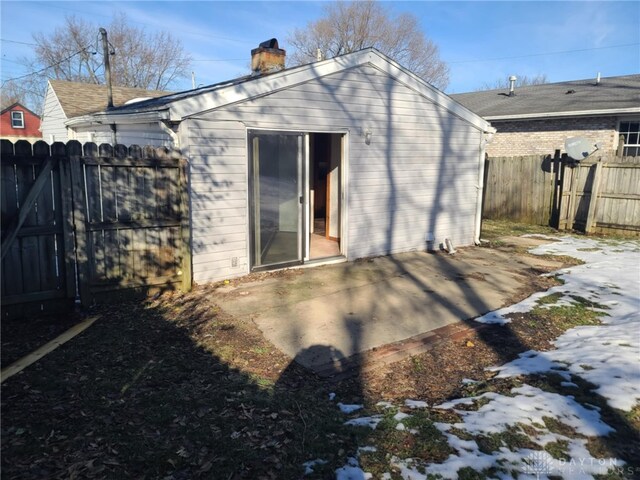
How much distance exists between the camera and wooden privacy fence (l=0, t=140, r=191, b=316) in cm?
521

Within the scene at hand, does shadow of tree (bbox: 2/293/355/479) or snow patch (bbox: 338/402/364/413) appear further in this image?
snow patch (bbox: 338/402/364/413)

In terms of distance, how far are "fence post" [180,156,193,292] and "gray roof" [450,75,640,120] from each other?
1399cm

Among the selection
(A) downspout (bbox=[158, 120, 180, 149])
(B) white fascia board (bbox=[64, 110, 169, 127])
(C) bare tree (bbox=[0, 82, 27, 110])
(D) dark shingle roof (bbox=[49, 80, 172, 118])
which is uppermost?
(C) bare tree (bbox=[0, 82, 27, 110])

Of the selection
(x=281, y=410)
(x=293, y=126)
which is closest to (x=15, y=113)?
(x=293, y=126)

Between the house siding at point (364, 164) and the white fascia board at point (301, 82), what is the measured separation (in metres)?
0.11

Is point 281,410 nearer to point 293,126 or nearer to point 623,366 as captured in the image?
point 623,366

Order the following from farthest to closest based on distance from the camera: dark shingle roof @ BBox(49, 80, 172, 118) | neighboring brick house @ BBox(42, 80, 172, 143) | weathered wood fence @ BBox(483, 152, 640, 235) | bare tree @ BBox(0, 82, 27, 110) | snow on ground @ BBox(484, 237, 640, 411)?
bare tree @ BBox(0, 82, 27, 110) < neighboring brick house @ BBox(42, 80, 172, 143) < dark shingle roof @ BBox(49, 80, 172, 118) < weathered wood fence @ BBox(483, 152, 640, 235) < snow on ground @ BBox(484, 237, 640, 411)

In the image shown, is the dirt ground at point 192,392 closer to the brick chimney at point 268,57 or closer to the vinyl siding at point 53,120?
the brick chimney at point 268,57

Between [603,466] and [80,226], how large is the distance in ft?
18.5

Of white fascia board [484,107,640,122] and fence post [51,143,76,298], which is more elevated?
white fascia board [484,107,640,122]

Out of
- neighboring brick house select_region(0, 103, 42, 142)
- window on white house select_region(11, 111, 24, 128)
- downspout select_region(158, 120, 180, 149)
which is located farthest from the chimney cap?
window on white house select_region(11, 111, 24, 128)

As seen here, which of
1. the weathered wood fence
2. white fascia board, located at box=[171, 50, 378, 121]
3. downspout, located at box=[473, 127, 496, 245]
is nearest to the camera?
white fascia board, located at box=[171, 50, 378, 121]

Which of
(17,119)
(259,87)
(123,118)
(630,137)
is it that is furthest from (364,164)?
(17,119)

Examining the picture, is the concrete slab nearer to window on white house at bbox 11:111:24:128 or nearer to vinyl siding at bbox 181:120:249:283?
vinyl siding at bbox 181:120:249:283
